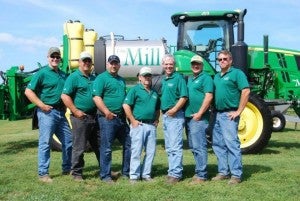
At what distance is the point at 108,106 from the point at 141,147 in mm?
717

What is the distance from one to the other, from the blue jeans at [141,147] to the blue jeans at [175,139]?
238mm

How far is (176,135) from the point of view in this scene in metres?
6.69

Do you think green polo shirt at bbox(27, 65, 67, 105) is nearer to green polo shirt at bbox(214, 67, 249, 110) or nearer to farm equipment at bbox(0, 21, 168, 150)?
green polo shirt at bbox(214, 67, 249, 110)

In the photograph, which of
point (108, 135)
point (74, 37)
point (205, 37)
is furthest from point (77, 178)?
point (205, 37)

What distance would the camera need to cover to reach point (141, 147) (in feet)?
22.3

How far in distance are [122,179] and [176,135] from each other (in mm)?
1047

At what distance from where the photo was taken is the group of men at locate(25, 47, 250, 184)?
662 cm

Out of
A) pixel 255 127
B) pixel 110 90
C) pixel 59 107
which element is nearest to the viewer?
pixel 110 90

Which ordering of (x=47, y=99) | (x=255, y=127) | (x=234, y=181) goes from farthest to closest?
(x=255, y=127)
(x=47, y=99)
(x=234, y=181)

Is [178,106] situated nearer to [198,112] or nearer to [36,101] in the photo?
[198,112]

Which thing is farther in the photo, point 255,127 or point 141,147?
point 255,127

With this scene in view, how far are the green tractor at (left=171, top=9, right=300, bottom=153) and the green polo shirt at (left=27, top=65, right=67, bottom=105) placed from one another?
364 cm

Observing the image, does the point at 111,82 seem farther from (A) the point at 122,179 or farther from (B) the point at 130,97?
(A) the point at 122,179

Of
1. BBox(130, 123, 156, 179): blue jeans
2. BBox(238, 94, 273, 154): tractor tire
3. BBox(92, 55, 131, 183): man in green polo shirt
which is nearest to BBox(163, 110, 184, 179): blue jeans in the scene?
BBox(130, 123, 156, 179): blue jeans
